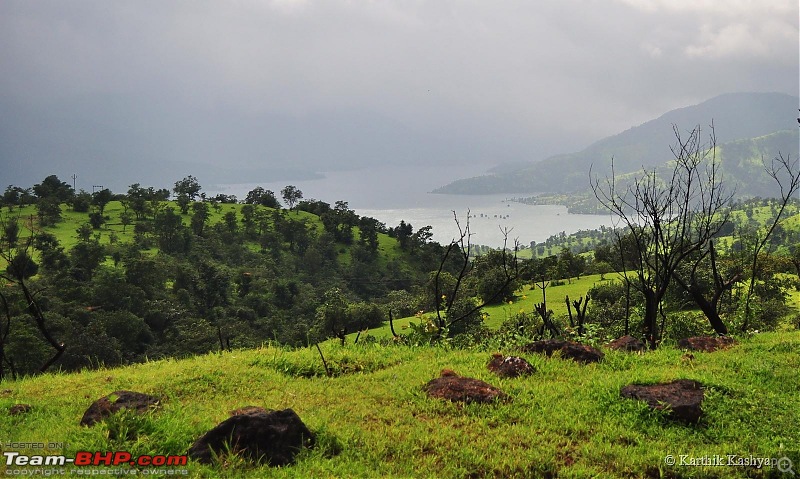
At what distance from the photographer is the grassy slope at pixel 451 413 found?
14.1 ft

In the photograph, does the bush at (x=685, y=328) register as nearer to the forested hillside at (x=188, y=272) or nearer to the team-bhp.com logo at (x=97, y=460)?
the team-bhp.com logo at (x=97, y=460)

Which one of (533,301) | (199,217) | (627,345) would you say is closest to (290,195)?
(199,217)

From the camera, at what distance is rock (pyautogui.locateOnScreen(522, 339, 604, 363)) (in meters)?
7.29

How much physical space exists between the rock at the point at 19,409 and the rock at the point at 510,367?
5.89 m

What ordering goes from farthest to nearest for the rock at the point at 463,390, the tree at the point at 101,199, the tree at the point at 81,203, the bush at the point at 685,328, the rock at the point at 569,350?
the tree at the point at 101,199 → the tree at the point at 81,203 → the bush at the point at 685,328 → the rock at the point at 569,350 → the rock at the point at 463,390

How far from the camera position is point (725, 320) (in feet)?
35.2

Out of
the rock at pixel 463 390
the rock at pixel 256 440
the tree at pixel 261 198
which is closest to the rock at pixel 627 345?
the rock at pixel 463 390

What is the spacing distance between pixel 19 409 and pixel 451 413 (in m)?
5.10

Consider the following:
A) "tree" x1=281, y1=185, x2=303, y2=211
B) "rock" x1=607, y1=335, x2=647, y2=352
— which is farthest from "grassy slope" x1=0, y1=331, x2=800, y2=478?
"tree" x1=281, y1=185, x2=303, y2=211

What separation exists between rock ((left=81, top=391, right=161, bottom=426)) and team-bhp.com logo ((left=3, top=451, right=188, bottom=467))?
27.3 inches

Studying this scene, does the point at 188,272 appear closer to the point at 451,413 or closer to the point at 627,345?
the point at 627,345

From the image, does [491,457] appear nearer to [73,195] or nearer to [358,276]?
[358,276]

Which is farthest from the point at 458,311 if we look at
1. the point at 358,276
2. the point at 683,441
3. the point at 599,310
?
the point at 358,276

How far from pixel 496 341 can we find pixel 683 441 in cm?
437
